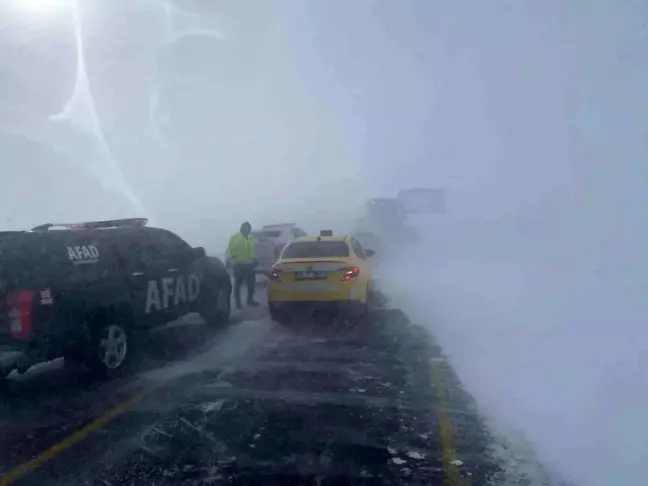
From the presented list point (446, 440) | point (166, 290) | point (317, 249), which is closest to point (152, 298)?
point (166, 290)

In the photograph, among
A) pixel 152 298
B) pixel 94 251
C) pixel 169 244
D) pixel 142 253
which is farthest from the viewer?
pixel 169 244

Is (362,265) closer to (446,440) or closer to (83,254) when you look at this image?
(83,254)

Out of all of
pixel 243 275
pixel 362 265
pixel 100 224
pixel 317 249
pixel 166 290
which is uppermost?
pixel 100 224

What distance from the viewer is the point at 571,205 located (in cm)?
2738

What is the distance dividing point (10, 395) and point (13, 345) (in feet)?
2.52

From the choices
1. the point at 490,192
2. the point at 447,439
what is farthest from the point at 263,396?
the point at 490,192

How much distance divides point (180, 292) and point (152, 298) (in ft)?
3.20

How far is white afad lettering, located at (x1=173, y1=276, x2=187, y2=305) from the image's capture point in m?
9.79

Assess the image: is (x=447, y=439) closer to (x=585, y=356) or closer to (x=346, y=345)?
(x=585, y=356)

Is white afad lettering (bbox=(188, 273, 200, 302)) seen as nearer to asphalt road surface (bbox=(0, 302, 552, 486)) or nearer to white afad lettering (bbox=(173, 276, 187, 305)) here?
white afad lettering (bbox=(173, 276, 187, 305))

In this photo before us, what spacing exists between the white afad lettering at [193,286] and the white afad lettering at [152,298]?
111cm

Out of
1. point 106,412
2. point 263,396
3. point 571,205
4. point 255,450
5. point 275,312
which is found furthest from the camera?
point 571,205

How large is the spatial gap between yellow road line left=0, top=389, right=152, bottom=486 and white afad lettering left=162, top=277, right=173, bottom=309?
2.50 m

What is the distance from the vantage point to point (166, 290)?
372 inches
